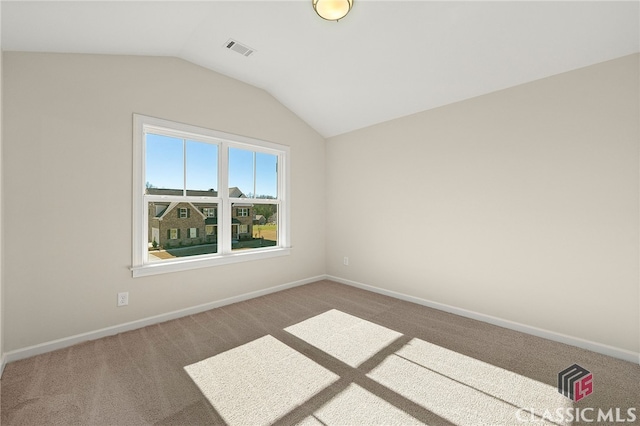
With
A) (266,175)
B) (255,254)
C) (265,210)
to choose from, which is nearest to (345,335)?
(255,254)

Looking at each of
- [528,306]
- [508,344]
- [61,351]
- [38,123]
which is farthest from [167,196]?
[528,306]

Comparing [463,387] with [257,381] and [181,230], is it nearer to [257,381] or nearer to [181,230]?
[257,381]

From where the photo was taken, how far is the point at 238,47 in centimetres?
288

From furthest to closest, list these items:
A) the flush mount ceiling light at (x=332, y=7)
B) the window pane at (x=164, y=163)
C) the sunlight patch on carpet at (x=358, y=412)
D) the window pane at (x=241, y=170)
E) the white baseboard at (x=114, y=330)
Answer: the window pane at (x=241, y=170) < the window pane at (x=164, y=163) < the white baseboard at (x=114, y=330) < the flush mount ceiling light at (x=332, y=7) < the sunlight patch on carpet at (x=358, y=412)

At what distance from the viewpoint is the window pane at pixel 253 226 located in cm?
365

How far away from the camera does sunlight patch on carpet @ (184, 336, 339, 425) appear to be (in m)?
1.64

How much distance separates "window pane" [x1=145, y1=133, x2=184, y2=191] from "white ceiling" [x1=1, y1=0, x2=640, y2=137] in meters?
0.88

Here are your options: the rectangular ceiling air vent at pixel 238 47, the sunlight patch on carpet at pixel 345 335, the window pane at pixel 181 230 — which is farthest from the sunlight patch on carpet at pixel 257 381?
the rectangular ceiling air vent at pixel 238 47

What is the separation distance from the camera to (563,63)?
236 cm

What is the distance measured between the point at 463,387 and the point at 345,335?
1.07 metres

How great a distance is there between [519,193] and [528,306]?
1126 mm

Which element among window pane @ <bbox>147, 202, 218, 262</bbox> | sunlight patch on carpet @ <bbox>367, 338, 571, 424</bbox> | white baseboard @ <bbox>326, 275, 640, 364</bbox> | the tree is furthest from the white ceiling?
sunlight patch on carpet @ <bbox>367, 338, 571, 424</bbox>

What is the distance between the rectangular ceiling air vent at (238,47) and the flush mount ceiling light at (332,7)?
113cm

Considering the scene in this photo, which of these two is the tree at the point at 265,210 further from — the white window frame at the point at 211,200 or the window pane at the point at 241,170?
the window pane at the point at 241,170
